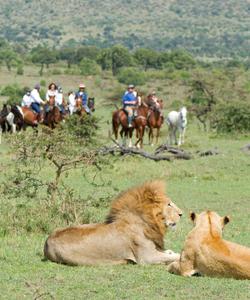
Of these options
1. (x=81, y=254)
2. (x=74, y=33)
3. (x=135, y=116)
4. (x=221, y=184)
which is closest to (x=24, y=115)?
(x=135, y=116)

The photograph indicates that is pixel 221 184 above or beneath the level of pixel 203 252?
beneath

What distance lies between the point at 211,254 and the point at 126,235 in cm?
118

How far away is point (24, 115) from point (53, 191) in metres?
15.8

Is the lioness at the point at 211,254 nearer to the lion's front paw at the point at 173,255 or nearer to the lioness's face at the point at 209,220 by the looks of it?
the lioness's face at the point at 209,220

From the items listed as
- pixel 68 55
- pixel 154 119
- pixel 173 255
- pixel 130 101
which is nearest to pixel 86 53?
pixel 68 55

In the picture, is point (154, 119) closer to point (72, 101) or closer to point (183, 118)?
point (183, 118)

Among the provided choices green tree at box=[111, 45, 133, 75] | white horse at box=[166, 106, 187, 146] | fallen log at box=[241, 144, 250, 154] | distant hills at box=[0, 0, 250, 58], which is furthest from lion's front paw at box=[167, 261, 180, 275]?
distant hills at box=[0, 0, 250, 58]

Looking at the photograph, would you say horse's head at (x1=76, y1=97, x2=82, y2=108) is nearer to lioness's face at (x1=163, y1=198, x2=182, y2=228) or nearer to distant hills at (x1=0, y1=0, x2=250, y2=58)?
lioness's face at (x1=163, y1=198, x2=182, y2=228)

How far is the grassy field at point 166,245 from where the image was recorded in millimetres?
7172

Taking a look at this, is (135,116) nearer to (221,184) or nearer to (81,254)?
(221,184)

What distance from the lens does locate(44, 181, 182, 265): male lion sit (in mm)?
8367

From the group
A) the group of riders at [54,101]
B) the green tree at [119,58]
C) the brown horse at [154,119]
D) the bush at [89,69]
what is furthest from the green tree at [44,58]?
the brown horse at [154,119]

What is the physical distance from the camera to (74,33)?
13725 centimetres

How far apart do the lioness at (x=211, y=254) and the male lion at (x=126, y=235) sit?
1.71 ft
